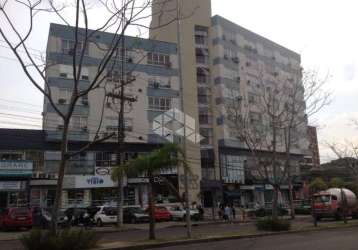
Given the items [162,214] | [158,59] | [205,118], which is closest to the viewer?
[162,214]

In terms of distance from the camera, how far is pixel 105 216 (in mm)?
38312

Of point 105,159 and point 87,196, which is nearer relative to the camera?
point 87,196

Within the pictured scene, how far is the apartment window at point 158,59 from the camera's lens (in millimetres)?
57250

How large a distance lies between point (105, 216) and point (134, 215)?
2.83 m

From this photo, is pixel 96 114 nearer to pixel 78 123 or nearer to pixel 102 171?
pixel 78 123

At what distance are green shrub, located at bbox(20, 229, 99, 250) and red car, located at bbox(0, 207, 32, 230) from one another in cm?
1904

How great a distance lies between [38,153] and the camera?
4778 cm

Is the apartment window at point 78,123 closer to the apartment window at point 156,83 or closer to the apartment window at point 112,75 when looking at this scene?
the apartment window at point 156,83

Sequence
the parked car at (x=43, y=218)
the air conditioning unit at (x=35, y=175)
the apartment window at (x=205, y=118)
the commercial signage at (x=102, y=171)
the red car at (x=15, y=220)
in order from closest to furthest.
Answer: the parked car at (x=43, y=218) < the red car at (x=15, y=220) < the air conditioning unit at (x=35, y=175) < the commercial signage at (x=102, y=171) < the apartment window at (x=205, y=118)

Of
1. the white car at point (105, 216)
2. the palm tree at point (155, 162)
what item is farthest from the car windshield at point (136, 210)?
the palm tree at point (155, 162)

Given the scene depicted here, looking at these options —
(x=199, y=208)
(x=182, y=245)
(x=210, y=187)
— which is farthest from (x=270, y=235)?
(x=210, y=187)

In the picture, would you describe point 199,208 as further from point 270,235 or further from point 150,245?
point 150,245

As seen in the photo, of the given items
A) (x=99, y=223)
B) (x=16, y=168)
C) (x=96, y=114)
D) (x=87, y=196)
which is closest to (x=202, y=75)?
(x=96, y=114)

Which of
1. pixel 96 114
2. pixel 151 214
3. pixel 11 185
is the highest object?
pixel 96 114
